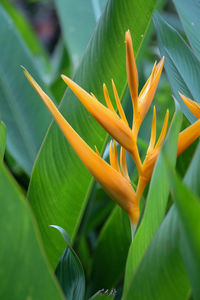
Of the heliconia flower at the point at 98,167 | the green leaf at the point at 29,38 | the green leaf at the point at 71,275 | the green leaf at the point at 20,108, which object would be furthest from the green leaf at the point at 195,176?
the green leaf at the point at 29,38

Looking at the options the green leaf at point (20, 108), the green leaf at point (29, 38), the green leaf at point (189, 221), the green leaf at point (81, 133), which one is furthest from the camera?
the green leaf at point (29, 38)

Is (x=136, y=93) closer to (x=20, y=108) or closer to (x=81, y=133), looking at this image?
(x=81, y=133)

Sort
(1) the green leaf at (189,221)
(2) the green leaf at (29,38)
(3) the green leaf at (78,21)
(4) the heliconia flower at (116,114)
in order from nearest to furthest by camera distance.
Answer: (1) the green leaf at (189,221) → (4) the heliconia flower at (116,114) → (3) the green leaf at (78,21) → (2) the green leaf at (29,38)

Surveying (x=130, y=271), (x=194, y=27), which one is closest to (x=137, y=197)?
(x=130, y=271)

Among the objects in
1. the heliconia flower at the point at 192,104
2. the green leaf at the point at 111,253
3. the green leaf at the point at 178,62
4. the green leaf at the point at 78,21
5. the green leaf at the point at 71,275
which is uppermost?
the green leaf at the point at 78,21

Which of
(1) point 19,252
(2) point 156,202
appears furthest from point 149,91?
(1) point 19,252

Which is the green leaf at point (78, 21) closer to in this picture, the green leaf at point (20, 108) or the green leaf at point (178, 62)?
the green leaf at point (20, 108)

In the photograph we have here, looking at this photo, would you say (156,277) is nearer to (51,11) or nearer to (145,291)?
(145,291)
